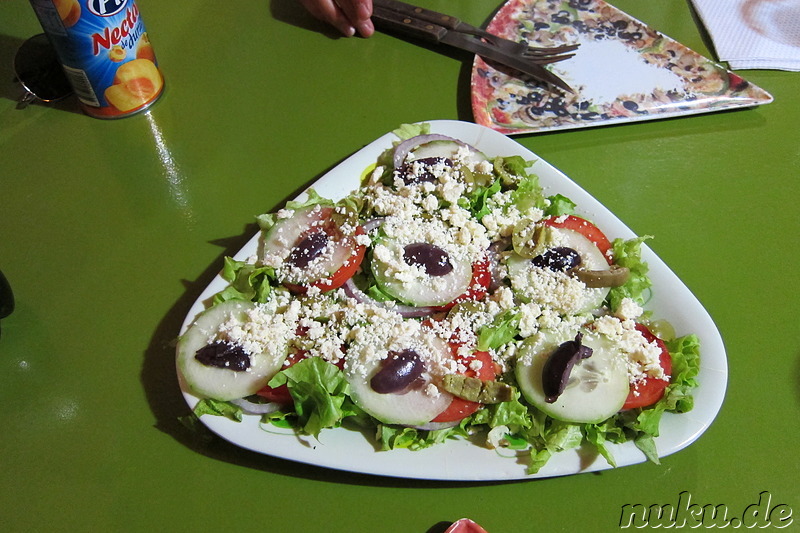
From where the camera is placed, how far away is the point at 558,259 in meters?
1.43

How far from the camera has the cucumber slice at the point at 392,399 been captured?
123cm

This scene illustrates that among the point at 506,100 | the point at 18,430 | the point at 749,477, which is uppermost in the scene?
the point at 506,100

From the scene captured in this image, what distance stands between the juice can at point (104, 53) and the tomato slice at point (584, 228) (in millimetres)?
1256

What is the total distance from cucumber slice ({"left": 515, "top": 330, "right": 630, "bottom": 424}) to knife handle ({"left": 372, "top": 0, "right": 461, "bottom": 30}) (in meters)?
1.29

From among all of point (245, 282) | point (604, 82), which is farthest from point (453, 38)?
point (245, 282)

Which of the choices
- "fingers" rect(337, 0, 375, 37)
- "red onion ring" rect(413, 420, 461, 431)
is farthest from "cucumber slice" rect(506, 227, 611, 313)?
"fingers" rect(337, 0, 375, 37)

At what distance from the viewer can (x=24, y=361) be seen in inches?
58.6

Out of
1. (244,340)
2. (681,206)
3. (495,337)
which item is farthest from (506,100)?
(244,340)

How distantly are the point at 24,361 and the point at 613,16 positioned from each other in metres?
2.14

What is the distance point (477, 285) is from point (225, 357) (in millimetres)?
589

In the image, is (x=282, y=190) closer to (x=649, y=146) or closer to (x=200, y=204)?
(x=200, y=204)

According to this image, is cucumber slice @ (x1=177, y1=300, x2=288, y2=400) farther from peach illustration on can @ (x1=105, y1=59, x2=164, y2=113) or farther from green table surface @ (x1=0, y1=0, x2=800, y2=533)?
peach illustration on can @ (x1=105, y1=59, x2=164, y2=113)

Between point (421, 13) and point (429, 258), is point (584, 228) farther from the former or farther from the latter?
point (421, 13)

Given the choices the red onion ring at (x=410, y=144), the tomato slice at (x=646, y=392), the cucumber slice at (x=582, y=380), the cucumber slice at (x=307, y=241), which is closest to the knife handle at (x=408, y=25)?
the red onion ring at (x=410, y=144)
